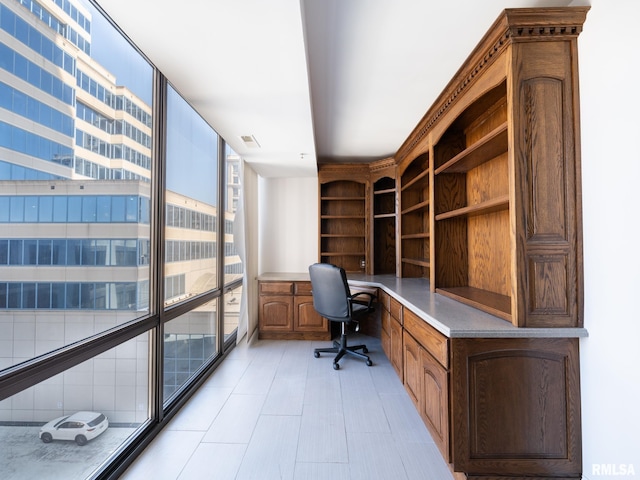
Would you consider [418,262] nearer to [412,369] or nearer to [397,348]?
[397,348]

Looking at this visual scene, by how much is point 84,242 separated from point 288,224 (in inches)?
121

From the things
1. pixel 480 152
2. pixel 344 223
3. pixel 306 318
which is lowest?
pixel 306 318

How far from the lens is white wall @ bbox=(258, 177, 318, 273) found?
4.33 meters

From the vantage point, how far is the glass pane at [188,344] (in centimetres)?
215

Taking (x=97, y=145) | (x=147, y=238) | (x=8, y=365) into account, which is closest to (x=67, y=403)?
(x=8, y=365)

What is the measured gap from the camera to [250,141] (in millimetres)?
2885

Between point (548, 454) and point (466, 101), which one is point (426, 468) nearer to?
point (548, 454)

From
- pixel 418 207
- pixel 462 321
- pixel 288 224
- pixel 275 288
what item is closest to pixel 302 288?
pixel 275 288

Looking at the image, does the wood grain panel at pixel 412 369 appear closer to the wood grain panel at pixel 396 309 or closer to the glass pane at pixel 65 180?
the wood grain panel at pixel 396 309

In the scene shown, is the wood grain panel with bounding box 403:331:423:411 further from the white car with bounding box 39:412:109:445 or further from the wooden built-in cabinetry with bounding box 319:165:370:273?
the wooden built-in cabinetry with bounding box 319:165:370:273

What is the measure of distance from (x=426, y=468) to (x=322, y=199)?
10.4 feet

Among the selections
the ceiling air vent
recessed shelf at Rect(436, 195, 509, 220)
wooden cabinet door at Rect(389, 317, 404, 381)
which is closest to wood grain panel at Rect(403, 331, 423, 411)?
wooden cabinet door at Rect(389, 317, 404, 381)

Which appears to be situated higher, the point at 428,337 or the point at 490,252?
the point at 490,252

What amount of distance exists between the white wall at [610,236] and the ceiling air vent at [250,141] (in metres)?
Answer: 2.38
